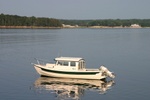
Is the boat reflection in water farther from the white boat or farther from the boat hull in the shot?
the white boat

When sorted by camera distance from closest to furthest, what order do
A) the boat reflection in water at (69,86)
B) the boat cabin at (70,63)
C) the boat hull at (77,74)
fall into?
the boat reflection in water at (69,86) → the boat hull at (77,74) → the boat cabin at (70,63)

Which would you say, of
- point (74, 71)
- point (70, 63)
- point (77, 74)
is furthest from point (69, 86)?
point (70, 63)

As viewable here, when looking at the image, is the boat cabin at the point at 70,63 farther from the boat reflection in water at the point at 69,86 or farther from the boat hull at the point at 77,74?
the boat reflection in water at the point at 69,86

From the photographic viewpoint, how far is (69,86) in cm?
3975

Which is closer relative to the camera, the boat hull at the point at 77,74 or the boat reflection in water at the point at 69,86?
the boat reflection in water at the point at 69,86

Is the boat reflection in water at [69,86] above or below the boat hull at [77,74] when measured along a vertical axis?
below

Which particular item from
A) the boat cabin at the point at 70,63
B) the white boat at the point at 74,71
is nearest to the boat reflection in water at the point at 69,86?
the white boat at the point at 74,71

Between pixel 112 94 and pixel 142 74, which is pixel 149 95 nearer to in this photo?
pixel 112 94

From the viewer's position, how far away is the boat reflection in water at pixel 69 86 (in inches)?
1423

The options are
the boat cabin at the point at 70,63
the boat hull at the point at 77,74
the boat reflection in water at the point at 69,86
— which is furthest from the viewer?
the boat cabin at the point at 70,63

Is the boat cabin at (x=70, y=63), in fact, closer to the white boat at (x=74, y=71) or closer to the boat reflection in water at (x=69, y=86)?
the white boat at (x=74, y=71)

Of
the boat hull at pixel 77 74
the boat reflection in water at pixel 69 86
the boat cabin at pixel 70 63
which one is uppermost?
the boat cabin at pixel 70 63

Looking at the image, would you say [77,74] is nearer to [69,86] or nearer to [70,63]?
[70,63]

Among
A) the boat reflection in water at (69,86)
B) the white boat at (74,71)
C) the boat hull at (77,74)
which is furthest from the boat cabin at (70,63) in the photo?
the boat reflection in water at (69,86)
